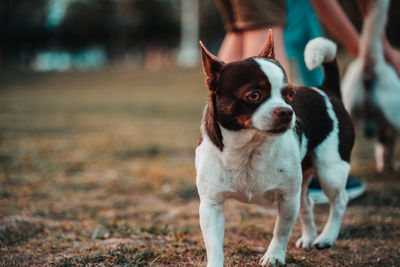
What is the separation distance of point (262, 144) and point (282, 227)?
1.82 ft

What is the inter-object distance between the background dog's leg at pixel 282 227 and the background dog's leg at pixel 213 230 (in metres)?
0.36

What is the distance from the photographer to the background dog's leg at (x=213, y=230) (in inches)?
95.4

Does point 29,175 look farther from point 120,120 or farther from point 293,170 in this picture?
point 120,120

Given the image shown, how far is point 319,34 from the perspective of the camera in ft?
13.8

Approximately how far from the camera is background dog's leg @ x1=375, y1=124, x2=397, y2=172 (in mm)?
5363

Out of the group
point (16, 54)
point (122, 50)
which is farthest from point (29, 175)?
point (122, 50)

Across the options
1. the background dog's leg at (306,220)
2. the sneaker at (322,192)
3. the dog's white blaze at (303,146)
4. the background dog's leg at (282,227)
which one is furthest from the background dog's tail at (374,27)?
the background dog's leg at (282,227)

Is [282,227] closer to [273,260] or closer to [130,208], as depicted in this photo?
[273,260]

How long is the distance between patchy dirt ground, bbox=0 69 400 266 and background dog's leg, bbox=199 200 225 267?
1.14 ft

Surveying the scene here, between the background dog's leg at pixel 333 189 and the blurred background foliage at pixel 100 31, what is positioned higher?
the blurred background foliage at pixel 100 31

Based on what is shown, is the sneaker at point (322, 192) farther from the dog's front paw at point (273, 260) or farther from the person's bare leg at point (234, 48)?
the dog's front paw at point (273, 260)

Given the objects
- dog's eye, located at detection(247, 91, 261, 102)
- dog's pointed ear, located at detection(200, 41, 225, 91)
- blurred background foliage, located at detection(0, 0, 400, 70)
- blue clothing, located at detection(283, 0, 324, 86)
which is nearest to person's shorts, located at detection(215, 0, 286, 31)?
blue clothing, located at detection(283, 0, 324, 86)

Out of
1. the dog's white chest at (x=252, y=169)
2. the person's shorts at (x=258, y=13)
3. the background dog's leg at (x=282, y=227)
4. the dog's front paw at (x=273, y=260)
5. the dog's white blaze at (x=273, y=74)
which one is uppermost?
the person's shorts at (x=258, y=13)

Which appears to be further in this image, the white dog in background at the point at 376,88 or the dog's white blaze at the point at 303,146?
the white dog in background at the point at 376,88
